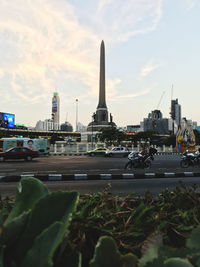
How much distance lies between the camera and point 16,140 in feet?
89.2

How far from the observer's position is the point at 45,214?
56 centimetres

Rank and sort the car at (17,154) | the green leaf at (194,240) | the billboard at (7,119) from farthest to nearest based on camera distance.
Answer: the billboard at (7,119)
the car at (17,154)
the green leaf at (194,240)

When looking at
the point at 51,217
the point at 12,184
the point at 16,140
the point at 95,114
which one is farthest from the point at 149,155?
the point at 95,114

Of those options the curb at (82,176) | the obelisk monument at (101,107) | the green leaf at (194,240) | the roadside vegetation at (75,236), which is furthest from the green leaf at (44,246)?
the obelisk monument at (101,107)

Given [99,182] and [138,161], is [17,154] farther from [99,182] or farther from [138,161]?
[99,182]

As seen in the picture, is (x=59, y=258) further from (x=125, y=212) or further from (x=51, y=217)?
(x=125, y=212)

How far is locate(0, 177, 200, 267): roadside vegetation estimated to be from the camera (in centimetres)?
49

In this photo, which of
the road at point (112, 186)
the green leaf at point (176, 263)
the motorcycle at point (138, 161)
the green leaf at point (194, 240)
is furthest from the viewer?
the motorcycle at point (138, 161)

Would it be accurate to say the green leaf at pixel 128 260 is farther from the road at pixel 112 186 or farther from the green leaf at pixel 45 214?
the road at pixel 112 186

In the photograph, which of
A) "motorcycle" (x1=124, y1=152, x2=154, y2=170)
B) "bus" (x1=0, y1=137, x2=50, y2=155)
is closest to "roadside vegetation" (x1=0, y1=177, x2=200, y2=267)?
"motorcycle" (x1=124, y1=152, x2=154, y2=170)

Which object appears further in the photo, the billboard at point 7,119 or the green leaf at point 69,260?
the billboard at point 7,119

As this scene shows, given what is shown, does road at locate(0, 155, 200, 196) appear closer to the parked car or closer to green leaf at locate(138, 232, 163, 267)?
green leaf at locate(138, 232, 163, 267)

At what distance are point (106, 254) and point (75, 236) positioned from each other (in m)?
0.36

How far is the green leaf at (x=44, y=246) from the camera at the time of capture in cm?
48
